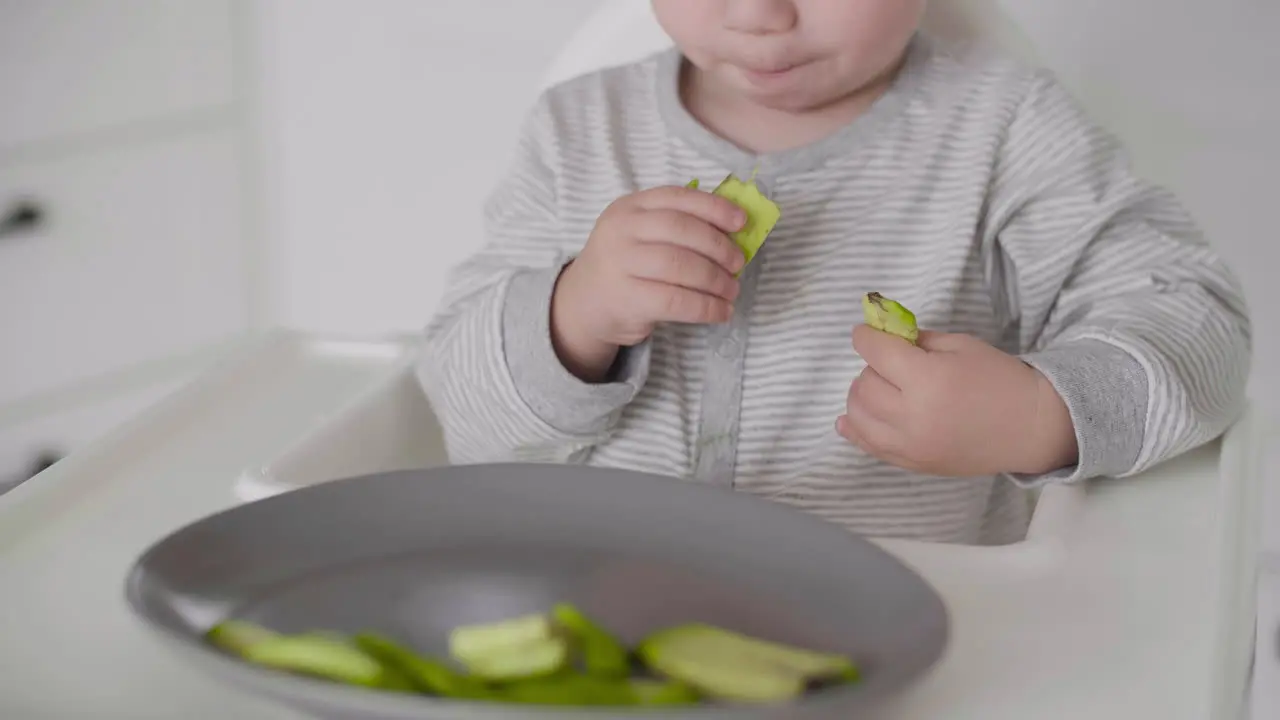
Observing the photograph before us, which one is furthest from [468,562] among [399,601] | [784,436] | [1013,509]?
[1013,509]

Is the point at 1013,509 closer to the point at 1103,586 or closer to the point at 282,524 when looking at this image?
the point at 1103,586

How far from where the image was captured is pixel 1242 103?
1.23 m

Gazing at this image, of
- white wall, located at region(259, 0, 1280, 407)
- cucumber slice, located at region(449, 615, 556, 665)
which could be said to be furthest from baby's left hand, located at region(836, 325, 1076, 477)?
white wall, located at region(259, 0, 1280, 407)

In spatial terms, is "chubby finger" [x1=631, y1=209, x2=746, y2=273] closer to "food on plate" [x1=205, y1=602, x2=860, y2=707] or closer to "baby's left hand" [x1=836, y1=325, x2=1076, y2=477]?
"baby's left hand" [x1=836, y1=325, x2=1076, y2=477]

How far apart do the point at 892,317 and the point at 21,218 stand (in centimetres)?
126

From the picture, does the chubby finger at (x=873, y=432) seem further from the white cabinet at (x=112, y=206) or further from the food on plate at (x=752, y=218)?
the white cabinet at (x=112, y=206)

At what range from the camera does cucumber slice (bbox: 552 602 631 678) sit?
406mm

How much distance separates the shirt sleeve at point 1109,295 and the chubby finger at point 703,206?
0.15 meters

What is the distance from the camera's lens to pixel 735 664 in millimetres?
402

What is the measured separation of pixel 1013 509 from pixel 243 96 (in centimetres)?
128

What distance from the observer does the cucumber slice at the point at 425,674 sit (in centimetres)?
39

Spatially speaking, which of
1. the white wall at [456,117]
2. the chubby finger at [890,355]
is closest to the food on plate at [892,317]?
the chubby finger at [890,355]

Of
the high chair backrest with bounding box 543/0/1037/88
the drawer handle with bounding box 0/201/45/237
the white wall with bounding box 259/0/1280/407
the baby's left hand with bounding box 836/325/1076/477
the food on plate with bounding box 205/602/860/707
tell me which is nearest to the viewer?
the food on plate with bounding box 205/602/860/707

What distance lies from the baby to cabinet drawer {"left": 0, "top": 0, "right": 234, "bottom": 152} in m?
0.95
